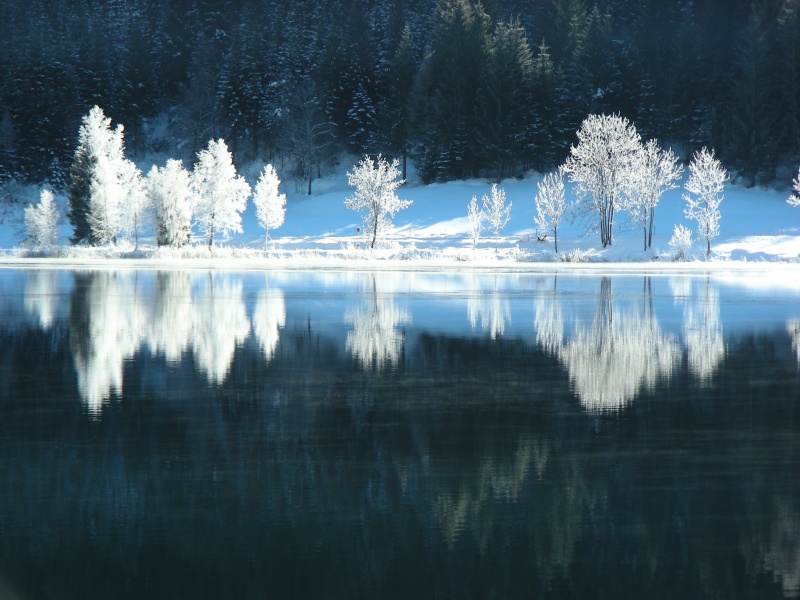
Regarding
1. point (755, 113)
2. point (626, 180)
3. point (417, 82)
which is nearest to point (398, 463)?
point (626, 180)

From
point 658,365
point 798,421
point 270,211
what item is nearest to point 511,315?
point 658,365

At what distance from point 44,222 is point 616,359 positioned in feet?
187

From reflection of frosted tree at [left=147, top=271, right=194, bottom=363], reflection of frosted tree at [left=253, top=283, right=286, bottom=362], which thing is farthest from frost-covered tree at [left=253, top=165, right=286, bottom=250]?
reflection of frosted tree at [left=253, top=283, right=286, bottom=362]

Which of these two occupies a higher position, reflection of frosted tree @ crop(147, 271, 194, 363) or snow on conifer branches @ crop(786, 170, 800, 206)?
snow on conifer branches @ crop(786, 170, 800, 206)

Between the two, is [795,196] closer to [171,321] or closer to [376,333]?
[376,333]

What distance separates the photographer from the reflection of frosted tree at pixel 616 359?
11.6m

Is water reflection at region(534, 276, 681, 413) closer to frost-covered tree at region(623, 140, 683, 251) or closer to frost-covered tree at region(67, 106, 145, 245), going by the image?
frost-covered tree at region(623, 140, 683, 251)

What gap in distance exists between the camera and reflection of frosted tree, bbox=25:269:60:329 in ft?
69.3

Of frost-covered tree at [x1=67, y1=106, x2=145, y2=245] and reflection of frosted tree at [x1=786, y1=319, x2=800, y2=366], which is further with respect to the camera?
frost-covered tree at [x1=67, y1=106, x2=145, y2=245]

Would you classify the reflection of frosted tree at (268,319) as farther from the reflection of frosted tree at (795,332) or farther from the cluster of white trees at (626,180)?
the cluster of white trees at (626,180)

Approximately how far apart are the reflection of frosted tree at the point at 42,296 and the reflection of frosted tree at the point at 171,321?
2.43m

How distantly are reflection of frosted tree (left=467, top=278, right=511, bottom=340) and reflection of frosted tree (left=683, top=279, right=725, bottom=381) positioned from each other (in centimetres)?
370

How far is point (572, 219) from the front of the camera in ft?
226

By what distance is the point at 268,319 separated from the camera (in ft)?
66.8
